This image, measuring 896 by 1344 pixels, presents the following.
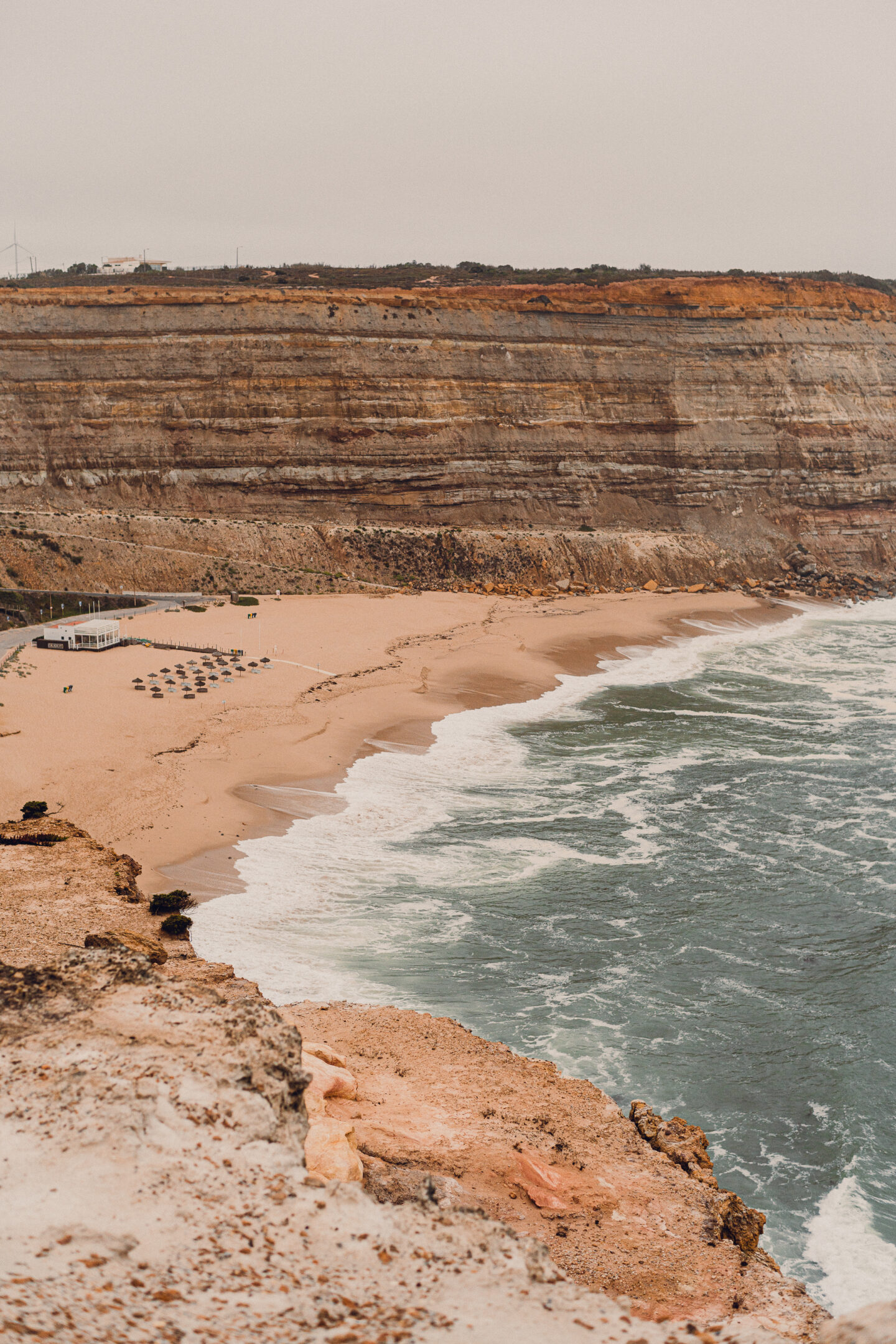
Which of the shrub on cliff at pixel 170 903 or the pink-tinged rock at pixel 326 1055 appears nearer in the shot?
the pink-tinged rock at pixel 326 1055

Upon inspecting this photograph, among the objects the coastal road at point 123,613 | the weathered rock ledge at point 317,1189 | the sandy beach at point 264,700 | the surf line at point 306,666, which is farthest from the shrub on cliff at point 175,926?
the coastal road at point 123,613

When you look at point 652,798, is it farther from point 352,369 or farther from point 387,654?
point 352,369

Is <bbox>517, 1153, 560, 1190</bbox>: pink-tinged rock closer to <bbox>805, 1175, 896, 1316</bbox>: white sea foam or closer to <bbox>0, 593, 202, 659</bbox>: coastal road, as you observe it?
<bbox>805, 1175, 896, 1316</bbox>: white sea foam

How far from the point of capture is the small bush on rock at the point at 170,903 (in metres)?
20.0

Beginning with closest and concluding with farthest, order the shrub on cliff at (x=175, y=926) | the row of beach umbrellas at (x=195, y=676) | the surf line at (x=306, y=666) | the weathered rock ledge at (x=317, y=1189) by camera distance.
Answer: the weathered rock ledge at (x=317, y=1189)
the shrub on cliff at (x=175, y=926)
the row of beach umbrellas at (x=195, y=676)
the surf line at (x=306, y=666)

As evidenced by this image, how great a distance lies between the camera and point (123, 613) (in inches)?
2021

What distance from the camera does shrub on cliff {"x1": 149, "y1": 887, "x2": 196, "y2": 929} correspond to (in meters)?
20.0

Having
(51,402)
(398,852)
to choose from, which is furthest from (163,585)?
(398,852)

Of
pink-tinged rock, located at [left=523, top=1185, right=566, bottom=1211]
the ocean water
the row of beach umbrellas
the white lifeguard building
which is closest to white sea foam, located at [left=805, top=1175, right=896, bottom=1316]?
the ocean water

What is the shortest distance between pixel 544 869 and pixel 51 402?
54461 millimetres

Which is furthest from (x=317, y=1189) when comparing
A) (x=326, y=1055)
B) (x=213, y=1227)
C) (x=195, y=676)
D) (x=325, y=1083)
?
(x=195, y=676)

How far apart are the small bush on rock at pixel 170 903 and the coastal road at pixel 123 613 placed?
23145mm

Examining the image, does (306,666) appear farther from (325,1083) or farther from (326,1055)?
(325,1083)

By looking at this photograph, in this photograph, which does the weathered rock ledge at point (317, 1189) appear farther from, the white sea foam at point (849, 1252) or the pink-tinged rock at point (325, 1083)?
the white sea foam at point (849, 1252)
